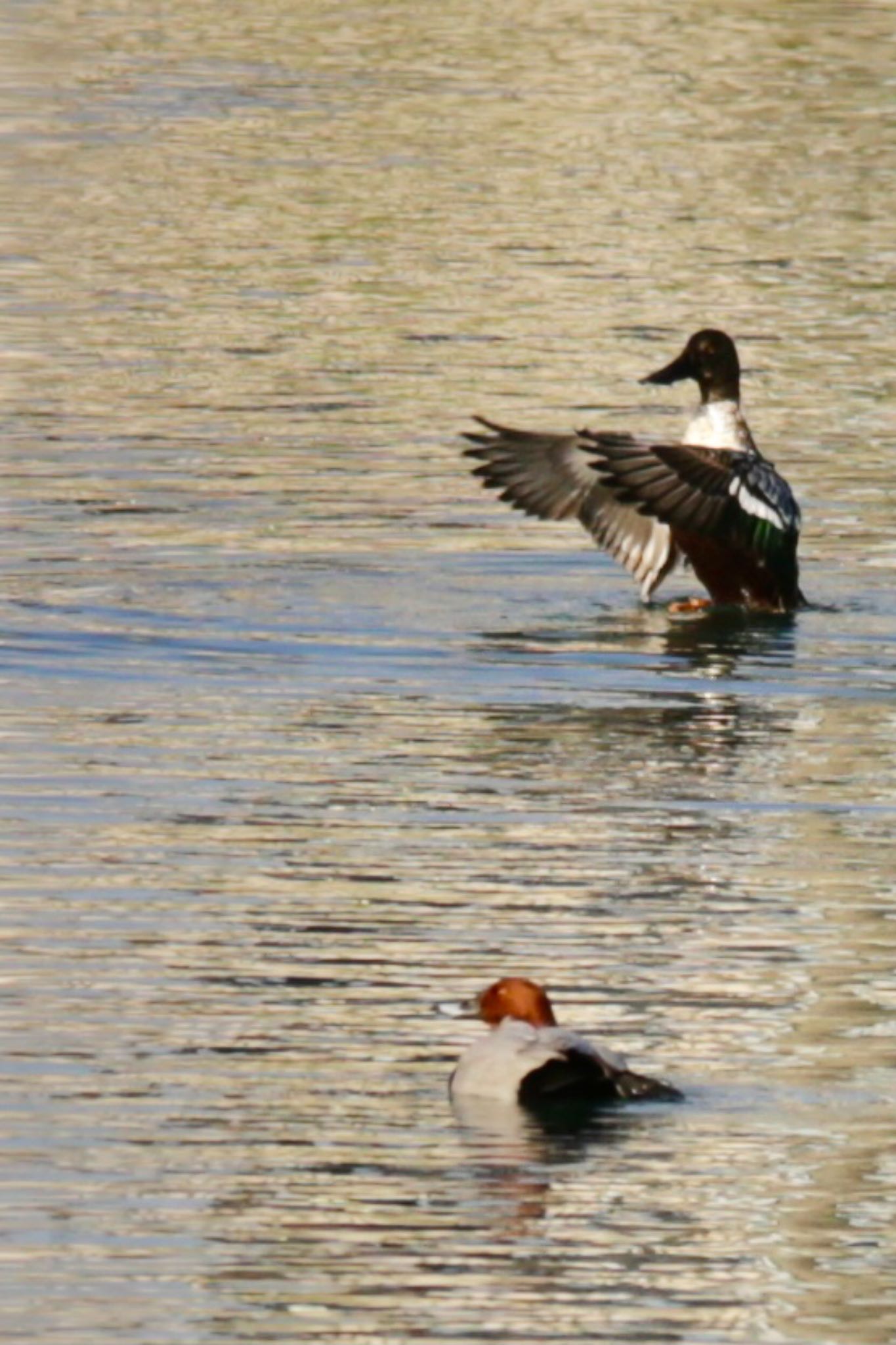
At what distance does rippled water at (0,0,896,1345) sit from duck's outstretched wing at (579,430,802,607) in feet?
0.90

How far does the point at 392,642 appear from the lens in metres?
13.6

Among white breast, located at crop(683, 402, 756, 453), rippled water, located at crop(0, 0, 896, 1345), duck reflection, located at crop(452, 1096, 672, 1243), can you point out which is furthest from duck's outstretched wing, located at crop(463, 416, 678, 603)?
duck reflection, located at crop(452, 1096, 672, 1243)

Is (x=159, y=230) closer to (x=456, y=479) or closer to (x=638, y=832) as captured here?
(x=456, y=479)

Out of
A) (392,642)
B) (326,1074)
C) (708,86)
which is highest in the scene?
(326,1074)

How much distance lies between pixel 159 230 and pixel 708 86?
914cm

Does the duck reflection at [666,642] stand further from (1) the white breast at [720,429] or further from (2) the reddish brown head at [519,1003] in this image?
(2) the reddish brown head at [519,1003]

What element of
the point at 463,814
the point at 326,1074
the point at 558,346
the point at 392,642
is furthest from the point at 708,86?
the point at 326,1074

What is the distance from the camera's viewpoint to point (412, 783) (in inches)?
447

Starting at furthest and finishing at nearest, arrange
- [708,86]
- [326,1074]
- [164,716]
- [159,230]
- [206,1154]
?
[708,86] < [159,230] < [164,716] < [326,1074] < [206,1154]

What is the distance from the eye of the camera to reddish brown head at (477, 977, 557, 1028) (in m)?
8.16

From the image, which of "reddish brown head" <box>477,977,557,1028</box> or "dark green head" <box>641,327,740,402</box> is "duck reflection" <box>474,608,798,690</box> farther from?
"reddish brown head" <box>477,977,557,1028</box>

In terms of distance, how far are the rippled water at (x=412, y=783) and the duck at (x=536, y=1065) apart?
0.08 meters

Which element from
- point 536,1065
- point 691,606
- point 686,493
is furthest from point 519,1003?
point 691,606

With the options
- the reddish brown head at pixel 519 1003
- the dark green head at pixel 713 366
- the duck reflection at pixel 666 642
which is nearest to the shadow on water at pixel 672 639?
the duck reflection at pixel 666 642
